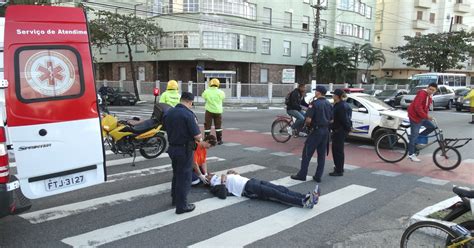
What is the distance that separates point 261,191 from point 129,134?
363cm

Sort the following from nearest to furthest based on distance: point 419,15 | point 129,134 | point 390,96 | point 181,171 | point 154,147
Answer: point 181,171 < point 129,134 < point 154,147 < point 390,96 < point 419,15

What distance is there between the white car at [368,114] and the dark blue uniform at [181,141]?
7.35 metres

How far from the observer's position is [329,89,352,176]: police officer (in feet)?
25.6

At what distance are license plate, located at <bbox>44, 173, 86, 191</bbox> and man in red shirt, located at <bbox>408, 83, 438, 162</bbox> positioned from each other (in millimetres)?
7203

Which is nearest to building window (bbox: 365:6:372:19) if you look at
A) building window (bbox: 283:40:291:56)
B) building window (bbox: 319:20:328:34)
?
building window (bbox: 319:20:328:34)

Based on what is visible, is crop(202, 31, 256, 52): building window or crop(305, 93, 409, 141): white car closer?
crop(305, 93, 409, 141): white car

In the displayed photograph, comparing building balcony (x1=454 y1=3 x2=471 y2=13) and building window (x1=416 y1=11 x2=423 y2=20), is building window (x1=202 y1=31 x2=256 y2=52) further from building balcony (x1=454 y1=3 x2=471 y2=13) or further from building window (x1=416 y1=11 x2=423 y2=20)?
building balcony (x1=454 y1=3 x2=471 y2=13)

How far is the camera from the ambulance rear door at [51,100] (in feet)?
14.7

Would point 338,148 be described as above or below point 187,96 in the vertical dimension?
below

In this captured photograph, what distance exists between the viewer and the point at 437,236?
3.71m

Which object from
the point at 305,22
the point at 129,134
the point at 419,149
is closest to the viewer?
the point at 129,134

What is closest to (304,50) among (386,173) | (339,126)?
(386,173)

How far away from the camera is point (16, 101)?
448 centimetres

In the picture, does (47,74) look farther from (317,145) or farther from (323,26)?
(323,26)
